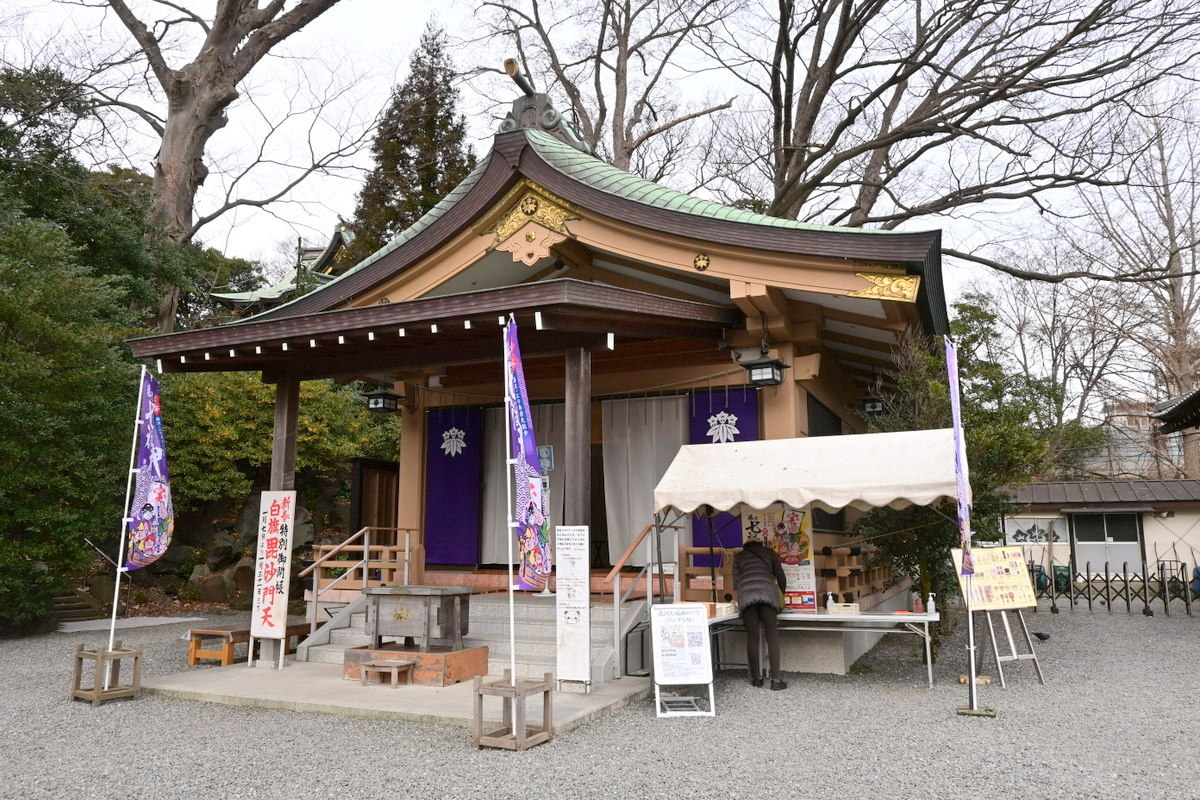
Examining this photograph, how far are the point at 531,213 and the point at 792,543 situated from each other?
173 inches

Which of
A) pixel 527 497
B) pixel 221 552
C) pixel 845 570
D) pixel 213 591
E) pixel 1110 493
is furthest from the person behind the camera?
pixel 1110 493

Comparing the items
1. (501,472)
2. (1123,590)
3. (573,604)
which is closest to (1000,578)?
(573,604)

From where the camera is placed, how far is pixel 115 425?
12.3 metres

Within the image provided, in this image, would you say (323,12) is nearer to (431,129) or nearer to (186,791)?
(431,129)

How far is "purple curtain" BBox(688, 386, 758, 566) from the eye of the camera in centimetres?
890

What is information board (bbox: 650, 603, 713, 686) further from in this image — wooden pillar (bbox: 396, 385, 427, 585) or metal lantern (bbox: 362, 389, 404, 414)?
metal lantern (bbox: 362, 389, 404, 414)

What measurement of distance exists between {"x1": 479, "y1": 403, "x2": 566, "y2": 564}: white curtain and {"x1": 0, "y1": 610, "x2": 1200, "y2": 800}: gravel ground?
354cm

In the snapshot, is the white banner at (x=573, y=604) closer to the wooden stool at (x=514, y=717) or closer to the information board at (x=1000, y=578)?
the wooden stool at (x=514, y=717)

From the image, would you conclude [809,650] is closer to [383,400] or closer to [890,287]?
[890,287]

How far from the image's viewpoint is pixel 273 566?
26.2 ft

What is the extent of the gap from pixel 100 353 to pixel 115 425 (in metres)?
1.10

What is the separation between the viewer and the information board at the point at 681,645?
6105 millimetres

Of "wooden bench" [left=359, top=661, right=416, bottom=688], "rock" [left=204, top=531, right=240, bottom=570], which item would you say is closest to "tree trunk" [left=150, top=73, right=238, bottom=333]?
"rock" [left=204, top=531, right=240, bottom=570]

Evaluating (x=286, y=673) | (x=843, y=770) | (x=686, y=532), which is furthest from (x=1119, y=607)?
(x=286, y=673)
